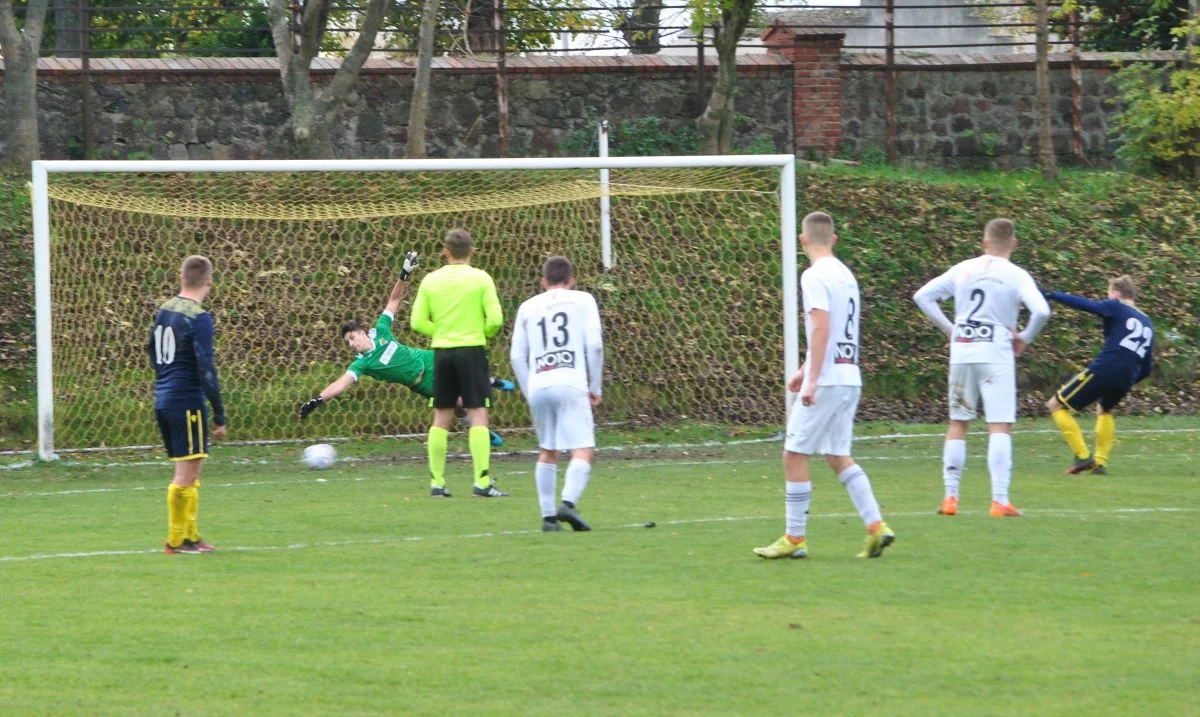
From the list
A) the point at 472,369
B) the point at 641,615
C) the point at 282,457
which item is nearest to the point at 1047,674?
the point at 641,615

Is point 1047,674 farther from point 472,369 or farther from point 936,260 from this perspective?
point 936,260

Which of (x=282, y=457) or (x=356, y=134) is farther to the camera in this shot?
(x=356, y=134)

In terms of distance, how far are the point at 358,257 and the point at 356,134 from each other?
18.0 ft

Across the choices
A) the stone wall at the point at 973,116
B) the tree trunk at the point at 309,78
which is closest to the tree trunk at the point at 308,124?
the tree trunk at the point at 309,78

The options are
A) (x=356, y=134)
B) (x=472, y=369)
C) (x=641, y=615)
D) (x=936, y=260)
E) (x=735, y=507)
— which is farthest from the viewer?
(x=356, y=134)

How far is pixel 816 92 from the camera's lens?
78.8 feet

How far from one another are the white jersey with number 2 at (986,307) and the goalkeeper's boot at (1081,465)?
3.01 meters

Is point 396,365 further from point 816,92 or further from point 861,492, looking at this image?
point 816,92

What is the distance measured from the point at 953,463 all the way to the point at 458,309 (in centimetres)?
382

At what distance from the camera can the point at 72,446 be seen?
15.3 metres

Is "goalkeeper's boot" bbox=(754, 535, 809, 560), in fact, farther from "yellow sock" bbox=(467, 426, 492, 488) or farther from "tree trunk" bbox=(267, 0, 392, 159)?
"tree trunk" bbox=(267, 0, 392, 159)

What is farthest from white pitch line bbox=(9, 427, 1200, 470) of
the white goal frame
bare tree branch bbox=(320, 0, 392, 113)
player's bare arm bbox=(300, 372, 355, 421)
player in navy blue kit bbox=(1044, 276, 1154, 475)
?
bare tree branch bbox=(320, 0, 392, 113)

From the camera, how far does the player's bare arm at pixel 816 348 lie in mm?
7949

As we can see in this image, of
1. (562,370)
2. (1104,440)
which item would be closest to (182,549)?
(562,370)
